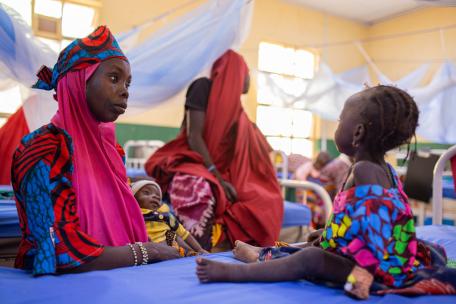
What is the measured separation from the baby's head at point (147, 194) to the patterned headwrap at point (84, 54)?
0.57 metres

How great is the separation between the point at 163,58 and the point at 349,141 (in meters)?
1.70

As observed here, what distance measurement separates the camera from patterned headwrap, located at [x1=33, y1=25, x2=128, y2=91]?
126cm

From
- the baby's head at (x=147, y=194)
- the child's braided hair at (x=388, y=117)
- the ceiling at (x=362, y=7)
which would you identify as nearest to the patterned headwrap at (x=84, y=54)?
the baby's head at (x=147, y=194)

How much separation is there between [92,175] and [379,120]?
31.7 inches

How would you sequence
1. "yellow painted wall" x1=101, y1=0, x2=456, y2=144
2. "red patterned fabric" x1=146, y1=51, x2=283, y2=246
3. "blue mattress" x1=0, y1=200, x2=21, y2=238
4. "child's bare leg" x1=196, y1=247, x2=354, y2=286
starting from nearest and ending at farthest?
"child's bare leg" x1=196, y1=247, x2=354, y2=286
"blue mattress" x1=0, y1=200, x2=21, y2=238
"red patterned fabric" x1=146, y1=51, x2=283, y2=246
"yellow painted wall" x1=101, y1=0, x2=456, y2=144

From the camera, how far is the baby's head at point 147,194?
5.65ft

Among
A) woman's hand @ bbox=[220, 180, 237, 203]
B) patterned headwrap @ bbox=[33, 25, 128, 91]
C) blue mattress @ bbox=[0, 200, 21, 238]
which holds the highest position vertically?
patterned headwrap @ bbox=[33, 25, 128, 91]

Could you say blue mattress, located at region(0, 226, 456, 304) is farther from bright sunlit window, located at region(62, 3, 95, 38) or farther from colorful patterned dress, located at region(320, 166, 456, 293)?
bright sunlit window, located at region(62, 3, 95, 38)

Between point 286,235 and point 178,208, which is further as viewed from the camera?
point 286,235

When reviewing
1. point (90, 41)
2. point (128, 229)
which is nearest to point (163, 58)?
Result: point (90, 41)

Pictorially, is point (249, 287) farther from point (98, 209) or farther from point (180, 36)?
point (180, 36)

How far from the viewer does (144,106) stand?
272 cm

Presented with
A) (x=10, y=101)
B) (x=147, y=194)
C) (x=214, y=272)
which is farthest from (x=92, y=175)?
(x=10, y=101)

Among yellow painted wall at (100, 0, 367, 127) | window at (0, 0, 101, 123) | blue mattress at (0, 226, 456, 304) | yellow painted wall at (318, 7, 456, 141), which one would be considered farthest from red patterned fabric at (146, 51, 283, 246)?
yellow painted wall at (318, 7, 456, 141)
